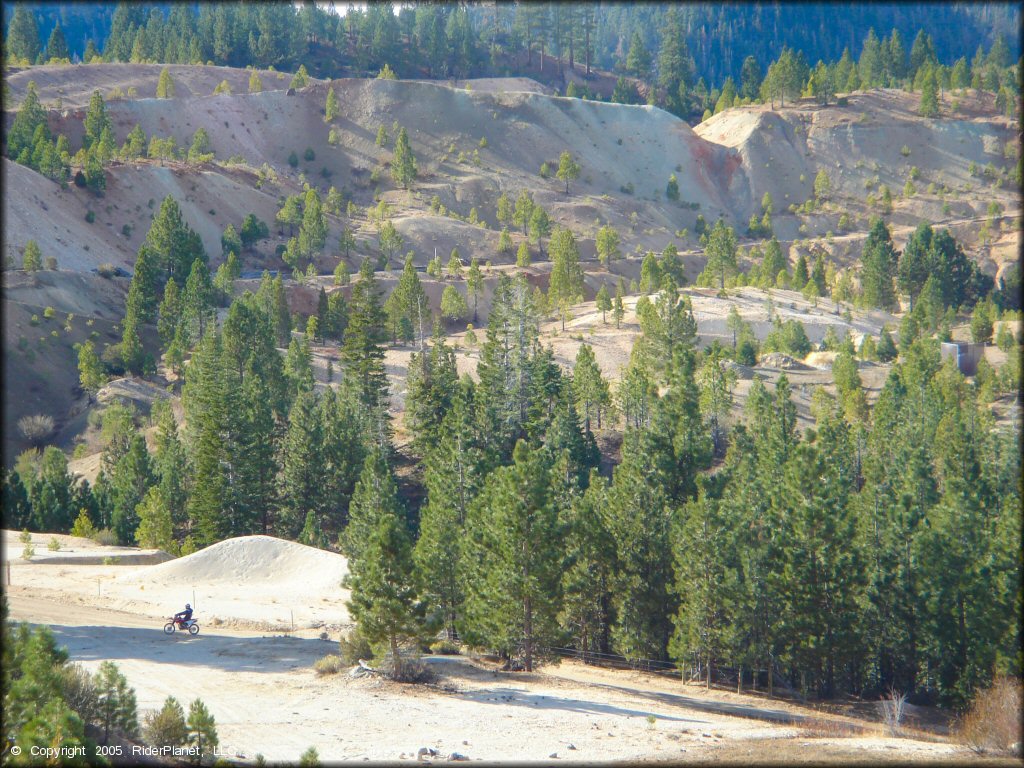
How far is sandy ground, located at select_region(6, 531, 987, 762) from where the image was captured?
2892 centimetres

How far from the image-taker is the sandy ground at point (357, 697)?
28922mm

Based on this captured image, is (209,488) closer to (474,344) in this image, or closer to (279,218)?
(474,344)

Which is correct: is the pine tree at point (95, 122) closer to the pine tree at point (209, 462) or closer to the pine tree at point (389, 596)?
the pine tree at point (209, 462)

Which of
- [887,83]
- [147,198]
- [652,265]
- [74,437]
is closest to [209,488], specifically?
[74,437]

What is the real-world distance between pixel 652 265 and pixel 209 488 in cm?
5356

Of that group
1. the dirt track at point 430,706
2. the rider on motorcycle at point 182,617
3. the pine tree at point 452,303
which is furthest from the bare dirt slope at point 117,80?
the dirt track at point 430,706

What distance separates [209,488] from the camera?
62.9m

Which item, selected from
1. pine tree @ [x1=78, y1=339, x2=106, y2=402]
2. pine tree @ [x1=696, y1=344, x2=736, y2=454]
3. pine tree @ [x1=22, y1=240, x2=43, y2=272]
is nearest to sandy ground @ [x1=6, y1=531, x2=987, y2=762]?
pine tree @ [x1=696, y1=344, x2=736, y2=454]

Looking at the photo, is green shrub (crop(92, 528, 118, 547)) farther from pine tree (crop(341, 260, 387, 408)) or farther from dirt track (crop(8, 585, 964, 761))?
pine tree (crop(341, 260, 387, 408))

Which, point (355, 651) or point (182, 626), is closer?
point (355, 651)

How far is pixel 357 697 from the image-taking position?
33500 millimetres

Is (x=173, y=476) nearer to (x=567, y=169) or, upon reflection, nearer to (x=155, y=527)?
(x=155, y=527)

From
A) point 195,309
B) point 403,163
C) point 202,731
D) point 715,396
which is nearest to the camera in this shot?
point 202,731

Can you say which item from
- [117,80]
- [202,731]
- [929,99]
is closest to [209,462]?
[202,731]
